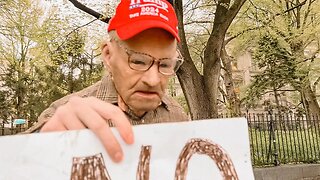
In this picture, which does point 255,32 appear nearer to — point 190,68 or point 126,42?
point 190,68

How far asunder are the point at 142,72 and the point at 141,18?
0.16 m

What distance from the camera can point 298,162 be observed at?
9.02m

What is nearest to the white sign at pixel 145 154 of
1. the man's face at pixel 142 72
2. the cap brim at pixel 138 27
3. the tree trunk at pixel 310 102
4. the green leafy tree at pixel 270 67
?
the man's face at pixel 142 72

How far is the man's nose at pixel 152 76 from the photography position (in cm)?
111

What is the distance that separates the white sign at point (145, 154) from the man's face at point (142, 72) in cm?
→ 12

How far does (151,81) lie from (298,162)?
8.77 m

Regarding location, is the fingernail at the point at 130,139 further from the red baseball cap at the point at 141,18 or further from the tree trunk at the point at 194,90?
the tree trunk at the point at 194,90

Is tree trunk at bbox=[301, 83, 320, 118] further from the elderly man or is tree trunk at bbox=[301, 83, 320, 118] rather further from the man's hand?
the man's hand

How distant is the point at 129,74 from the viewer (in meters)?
1.14

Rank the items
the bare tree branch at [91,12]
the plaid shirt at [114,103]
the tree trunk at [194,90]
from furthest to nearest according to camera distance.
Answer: the bare tree branch at [91,12] < the tree trunk at [194,90] < the plaid shirt at [114,103]

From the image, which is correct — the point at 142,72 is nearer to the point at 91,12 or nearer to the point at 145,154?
the point at 145,154

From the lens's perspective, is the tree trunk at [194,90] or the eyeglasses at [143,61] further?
the tree trunk at [194,90]

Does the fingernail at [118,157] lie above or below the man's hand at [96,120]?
below

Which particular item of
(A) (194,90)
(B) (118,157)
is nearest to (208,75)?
(A) (194,90)
